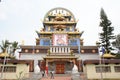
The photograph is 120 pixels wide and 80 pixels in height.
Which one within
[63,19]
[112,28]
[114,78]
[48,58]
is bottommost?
[114,78]

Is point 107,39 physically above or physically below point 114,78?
above

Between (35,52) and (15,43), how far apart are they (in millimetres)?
14764

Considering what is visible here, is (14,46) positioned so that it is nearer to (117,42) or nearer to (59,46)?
(59,46)

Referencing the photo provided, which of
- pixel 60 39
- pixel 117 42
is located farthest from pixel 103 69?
pixel 117 42

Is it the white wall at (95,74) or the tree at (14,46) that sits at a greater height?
the tree at (14,46)

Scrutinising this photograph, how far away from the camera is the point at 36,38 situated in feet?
136

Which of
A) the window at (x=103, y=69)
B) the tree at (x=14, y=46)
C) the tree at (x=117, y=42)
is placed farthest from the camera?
the tree at (x=14, y=46)

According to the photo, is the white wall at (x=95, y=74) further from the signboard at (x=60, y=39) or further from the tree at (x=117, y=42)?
the tree at (x=117, y=42)

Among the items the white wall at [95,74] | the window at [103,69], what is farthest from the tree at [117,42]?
the white wall at [95,74]

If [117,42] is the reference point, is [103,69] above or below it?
below

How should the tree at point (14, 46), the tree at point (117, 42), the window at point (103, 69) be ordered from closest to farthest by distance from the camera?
the window at point (103, 69)
the tree at point (117, 42)
the tree at point (14, 46)

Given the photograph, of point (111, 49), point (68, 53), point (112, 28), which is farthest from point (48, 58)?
point (112, 28)

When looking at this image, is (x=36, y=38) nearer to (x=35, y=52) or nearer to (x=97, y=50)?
(x=35, y=52)

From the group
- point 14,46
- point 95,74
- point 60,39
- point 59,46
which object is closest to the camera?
point 95,74
